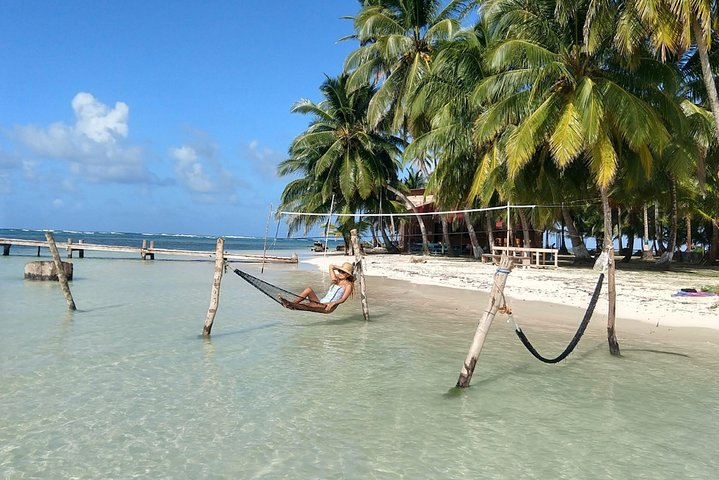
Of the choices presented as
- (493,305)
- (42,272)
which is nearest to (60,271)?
(42,272)

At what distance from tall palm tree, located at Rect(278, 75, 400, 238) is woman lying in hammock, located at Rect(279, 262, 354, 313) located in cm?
1527

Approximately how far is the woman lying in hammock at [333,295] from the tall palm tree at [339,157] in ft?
50.1

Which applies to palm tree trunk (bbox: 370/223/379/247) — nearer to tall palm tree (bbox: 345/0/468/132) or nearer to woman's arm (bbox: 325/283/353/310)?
tall palm tree (bbox: 345/0/468/132)

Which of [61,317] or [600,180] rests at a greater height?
[600,180]

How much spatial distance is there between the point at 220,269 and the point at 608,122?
898 cm

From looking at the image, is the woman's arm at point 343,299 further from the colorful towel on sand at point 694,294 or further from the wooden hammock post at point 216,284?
the colorful towel on sand at point 694,294

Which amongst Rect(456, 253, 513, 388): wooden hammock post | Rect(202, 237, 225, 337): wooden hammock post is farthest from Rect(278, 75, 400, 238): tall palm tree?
Rect(456, 253, 513, 388): wooden hammock post

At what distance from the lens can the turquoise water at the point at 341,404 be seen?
373 centimetres

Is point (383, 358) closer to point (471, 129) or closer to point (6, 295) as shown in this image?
point (6, 295)

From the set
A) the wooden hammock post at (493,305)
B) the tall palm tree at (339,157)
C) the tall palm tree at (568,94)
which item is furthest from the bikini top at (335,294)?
the tall palm tree at (339,157)

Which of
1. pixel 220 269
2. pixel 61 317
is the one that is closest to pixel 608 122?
pixel 220 269

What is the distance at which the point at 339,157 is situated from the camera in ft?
81.1

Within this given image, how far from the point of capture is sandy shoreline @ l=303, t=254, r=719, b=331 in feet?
29.6

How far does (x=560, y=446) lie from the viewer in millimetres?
4062
